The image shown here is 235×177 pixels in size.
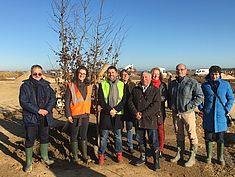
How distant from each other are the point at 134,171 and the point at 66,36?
12.1 ft

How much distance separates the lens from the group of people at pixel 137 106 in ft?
16.1

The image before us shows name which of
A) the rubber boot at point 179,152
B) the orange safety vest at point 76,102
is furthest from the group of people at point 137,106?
the rubber boot at point 179,152

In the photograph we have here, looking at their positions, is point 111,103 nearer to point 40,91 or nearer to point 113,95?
point 113,95

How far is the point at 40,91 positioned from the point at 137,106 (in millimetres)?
1808

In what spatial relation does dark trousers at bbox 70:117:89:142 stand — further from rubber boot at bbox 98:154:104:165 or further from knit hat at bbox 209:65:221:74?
knit hat at bbox 209:65:221:74

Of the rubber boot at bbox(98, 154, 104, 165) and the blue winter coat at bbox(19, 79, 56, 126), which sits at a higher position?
the blue winter coat at bbox(19, 79, 56, 126)

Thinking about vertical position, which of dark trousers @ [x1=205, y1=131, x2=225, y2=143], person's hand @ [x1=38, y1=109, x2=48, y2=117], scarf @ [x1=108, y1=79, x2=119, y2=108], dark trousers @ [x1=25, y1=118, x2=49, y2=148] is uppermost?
scarf @ [x1=108, y1=79, x2=119, y2=108]

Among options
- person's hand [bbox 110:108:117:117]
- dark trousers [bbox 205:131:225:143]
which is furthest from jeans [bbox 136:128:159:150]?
dark trousers [bbox 205:131:225:143]

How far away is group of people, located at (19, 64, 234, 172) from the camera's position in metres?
4.91

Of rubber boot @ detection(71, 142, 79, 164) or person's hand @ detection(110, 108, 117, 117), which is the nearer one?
person's hand @ detection(110, 108, 117, 117)

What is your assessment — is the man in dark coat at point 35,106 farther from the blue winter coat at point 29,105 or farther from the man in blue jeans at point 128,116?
the man in blue jeans at point 128,116

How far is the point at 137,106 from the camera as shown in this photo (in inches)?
198

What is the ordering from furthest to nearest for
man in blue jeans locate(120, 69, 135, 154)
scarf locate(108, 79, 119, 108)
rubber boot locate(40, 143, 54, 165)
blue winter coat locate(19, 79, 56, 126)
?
1. man in blue jeans locate(120, 69, 135, 154)
2. rubber boot locate(40, 143, 54, 165)
3. scarf locate(108, 79, 119, 108)
4. blue winter coat locate(19, 79, 56, 126)

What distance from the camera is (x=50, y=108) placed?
5.04 meters
